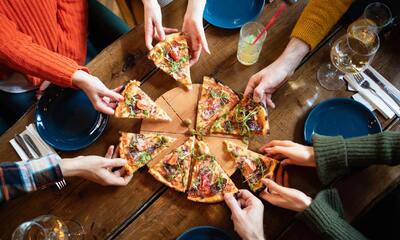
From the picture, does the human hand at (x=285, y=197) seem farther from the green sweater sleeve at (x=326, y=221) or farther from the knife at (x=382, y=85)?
the knife at (x=382, y=85)

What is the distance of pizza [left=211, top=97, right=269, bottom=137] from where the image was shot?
1862mm

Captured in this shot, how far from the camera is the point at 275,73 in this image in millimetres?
1854

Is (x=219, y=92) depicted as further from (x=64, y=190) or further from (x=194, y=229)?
(x=64, y=190)

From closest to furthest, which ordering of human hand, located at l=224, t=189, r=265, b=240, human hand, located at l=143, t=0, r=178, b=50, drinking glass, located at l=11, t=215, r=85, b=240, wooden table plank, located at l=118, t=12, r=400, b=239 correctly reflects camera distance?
drinking glass, located at l=11, t=215, r=85, b=240, human hand, located at l=224, t=189, r=265, b=240, wooden table plank, located at l=118, t=12, r=400, b=239, human hand, located at l=143, t=0, r=178, b=50

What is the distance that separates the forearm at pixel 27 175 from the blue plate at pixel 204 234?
657 millimetres

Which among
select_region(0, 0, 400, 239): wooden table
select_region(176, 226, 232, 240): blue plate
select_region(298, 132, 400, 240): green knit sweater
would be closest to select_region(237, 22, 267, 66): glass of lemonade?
select_region(0, 0, 400, 239): wooden table

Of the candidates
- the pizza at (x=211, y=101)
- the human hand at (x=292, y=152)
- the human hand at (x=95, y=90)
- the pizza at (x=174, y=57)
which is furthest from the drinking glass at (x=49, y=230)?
the human hand at (x=292, y=152)

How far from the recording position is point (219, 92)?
1.93 metres

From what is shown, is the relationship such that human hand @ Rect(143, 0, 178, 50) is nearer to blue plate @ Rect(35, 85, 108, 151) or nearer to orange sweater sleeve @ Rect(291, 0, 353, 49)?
blue plate @ Rect(35, 85, 108, 151)

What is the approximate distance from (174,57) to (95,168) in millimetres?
721

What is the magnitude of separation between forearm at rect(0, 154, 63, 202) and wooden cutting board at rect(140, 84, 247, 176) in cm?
48

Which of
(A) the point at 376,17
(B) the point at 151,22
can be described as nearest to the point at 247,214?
(B) the point at 151,22

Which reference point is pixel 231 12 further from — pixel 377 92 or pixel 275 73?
pixel 377 92

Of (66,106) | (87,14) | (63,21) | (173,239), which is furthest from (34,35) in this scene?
(173,239)
